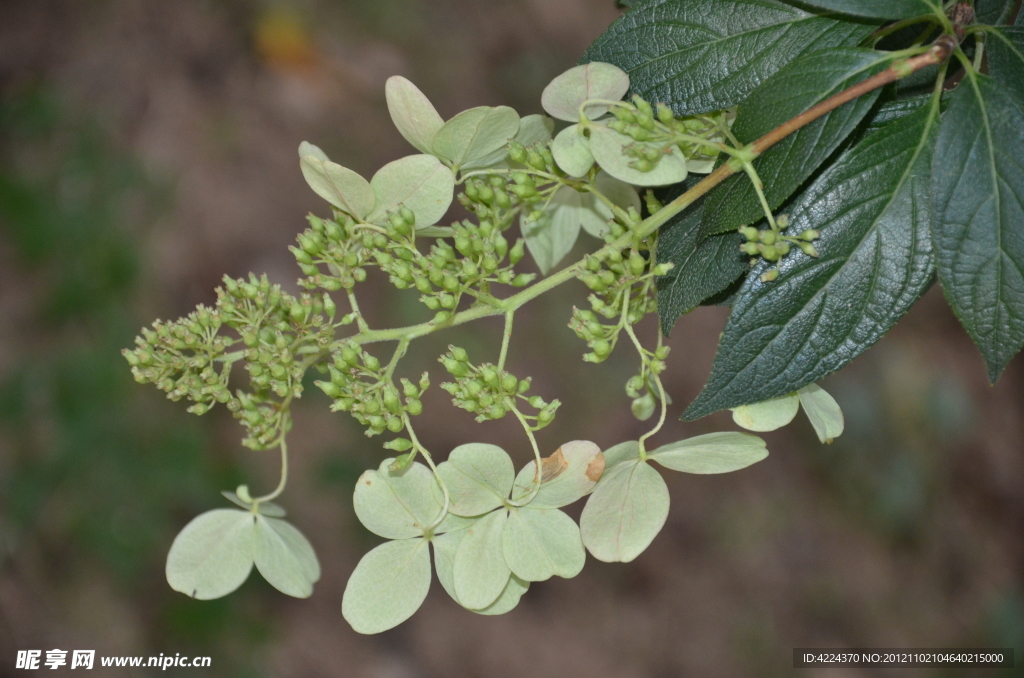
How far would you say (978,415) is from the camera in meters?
4.36

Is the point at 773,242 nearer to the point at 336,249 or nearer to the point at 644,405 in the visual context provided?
the point at 644,405

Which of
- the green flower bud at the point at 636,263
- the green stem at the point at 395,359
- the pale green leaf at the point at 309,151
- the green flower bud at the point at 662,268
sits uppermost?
the pale green leaf at the point at 309,151

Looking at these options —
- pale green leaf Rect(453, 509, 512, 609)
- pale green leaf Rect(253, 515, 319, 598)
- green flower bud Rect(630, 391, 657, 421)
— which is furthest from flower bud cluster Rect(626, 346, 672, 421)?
pale green leaf Rect(253, 515, 319, 598)

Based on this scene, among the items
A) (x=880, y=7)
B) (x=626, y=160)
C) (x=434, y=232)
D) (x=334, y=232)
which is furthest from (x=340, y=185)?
(x=880, y=7)

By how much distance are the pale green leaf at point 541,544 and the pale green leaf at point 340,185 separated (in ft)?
1.82

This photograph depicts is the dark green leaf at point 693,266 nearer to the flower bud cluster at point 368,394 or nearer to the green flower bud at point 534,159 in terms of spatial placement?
the green flower bud at point 534,159

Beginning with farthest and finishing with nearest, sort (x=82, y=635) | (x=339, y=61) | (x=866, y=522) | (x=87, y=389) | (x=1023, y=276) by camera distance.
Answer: (x=339, y=61)
(x=866, y=522)
(x=82, y=635)
(x=87, y=389)
(x=1023, y=276)

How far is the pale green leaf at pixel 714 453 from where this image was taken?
1.17 metres

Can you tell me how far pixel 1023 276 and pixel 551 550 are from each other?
777 millimetres

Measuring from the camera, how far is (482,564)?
1.18 meters

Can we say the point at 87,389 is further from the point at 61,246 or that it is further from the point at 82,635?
the point at 82,635

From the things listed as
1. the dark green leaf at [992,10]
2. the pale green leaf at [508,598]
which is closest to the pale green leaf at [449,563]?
the pale green leaf at [508,598]

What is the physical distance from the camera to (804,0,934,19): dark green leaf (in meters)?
1.05

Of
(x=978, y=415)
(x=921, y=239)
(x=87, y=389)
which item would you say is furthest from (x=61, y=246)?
(x=978, y=415)
